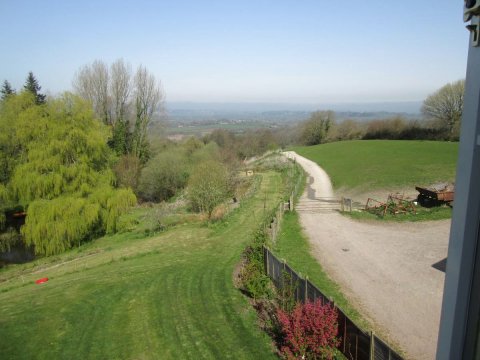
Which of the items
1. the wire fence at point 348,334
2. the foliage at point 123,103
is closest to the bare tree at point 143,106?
the foliage at point 123,103

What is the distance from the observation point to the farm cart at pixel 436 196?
20359mm

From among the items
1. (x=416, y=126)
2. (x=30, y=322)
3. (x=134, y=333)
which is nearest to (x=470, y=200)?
(x=134, y=333)

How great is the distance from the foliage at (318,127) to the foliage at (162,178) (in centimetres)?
4339

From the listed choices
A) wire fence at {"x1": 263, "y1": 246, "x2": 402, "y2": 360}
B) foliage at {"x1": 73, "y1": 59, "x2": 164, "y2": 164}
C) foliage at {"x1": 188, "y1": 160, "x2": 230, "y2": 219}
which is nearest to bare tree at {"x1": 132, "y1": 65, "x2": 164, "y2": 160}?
foliage at {"x1": 73, "y1": 59, "x2": 164, "y2": 164}

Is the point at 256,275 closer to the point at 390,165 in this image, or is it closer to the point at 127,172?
the point at 390,165

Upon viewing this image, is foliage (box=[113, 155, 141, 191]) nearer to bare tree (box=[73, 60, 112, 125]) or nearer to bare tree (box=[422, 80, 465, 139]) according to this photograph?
bare tree (box=[73, 60, 112, 125])

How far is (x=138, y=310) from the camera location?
11141mm

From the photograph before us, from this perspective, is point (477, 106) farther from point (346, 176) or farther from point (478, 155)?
point (346, 176)

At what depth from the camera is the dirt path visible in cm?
964

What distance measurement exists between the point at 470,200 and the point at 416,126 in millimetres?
61322

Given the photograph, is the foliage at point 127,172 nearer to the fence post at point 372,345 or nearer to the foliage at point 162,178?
the foliage at point 162,178

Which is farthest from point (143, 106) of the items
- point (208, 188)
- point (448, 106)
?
point (448, 106)

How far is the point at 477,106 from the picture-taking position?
1.59 metres

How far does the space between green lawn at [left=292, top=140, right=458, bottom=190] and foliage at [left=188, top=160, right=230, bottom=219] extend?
11074 mm
